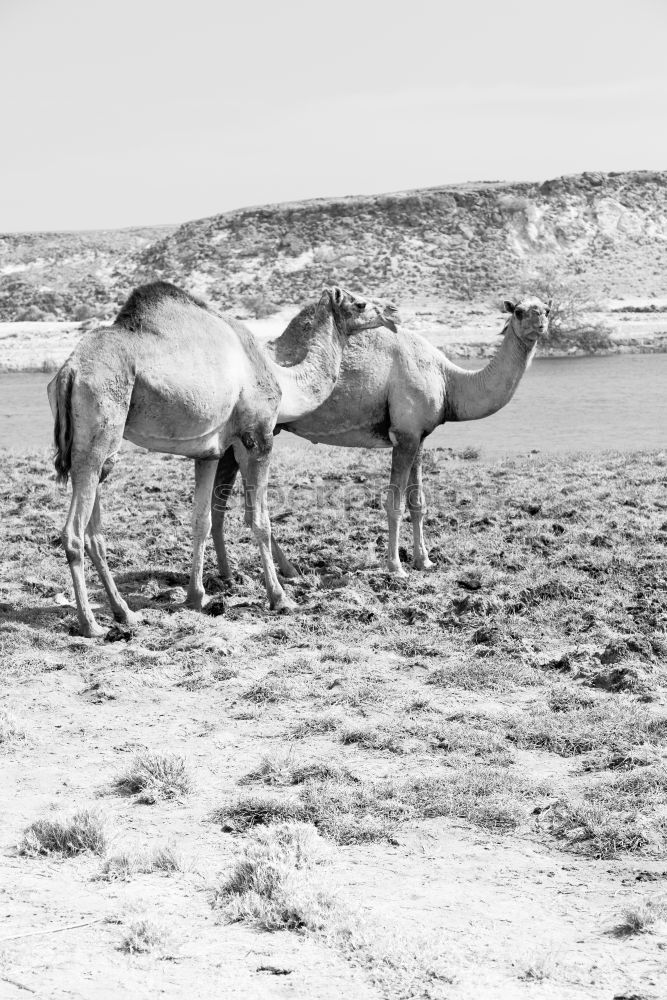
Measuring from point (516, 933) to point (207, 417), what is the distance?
5807 mm

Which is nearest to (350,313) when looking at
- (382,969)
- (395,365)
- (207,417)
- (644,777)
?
(395,365)

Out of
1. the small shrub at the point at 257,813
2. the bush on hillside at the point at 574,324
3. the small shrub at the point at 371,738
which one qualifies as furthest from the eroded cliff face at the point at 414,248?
the small shrub at the point at 257,813

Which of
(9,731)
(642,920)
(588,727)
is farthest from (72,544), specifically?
(642,920)

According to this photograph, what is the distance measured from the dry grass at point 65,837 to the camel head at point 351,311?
670cm

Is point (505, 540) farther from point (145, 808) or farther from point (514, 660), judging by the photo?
point (145, 808)

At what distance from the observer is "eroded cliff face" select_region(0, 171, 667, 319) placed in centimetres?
8219

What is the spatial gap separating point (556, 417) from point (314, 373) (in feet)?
63.4

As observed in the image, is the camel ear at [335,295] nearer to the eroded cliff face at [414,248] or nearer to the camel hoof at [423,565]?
the camel hoof at [423,565]

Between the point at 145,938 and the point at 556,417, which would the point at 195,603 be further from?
the point at 556,417

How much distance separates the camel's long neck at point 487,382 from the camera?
12.7m

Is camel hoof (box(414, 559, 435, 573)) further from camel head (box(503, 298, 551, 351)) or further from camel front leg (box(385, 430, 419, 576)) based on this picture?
camel head (box(503, 298, 551, 351))

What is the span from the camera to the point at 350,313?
460 inches

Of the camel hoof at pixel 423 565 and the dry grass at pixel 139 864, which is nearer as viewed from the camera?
the dry grass at pixel 139 864

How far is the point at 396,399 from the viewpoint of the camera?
12.2 m
